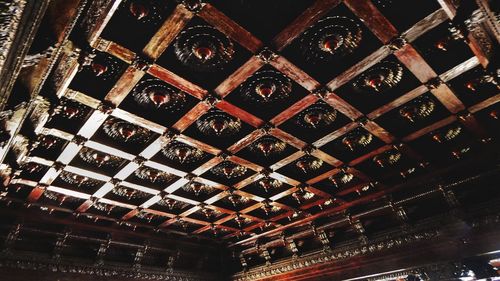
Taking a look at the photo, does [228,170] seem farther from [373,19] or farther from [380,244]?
[380,244]

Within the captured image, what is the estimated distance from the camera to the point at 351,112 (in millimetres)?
5109

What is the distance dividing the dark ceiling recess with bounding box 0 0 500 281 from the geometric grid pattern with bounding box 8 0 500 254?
30mm

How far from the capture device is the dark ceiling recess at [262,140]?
3.73 metres

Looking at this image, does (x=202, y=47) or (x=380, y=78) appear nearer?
(x=202, y=47)

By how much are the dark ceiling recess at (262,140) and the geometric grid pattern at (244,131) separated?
0.03m

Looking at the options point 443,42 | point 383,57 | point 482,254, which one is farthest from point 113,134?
point 482,254

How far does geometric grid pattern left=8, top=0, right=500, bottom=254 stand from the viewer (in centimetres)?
379

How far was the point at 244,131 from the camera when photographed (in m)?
5.47

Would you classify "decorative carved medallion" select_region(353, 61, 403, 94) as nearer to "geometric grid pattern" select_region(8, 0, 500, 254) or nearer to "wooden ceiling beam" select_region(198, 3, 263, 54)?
"geometric grid pattern" select_region(8, 0, 500, 254)

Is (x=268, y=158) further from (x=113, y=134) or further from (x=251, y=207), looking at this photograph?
(x=113, y=134)

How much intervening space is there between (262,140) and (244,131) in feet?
1.67

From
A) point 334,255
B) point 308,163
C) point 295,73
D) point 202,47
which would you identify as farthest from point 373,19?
point 334,255

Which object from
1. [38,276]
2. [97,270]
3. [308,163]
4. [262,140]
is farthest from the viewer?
[97,270]

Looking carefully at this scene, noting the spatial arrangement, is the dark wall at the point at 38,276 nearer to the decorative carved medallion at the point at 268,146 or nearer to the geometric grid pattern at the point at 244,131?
the geometric grid pattern at the point at 244,131
